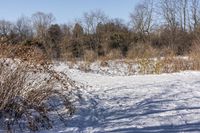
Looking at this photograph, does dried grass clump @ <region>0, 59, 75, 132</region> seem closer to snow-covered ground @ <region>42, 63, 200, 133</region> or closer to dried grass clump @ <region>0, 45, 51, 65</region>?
dried grass clump @ <region>0, 45, 51, 65</region>

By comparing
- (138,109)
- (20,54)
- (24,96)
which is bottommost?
(138,109)

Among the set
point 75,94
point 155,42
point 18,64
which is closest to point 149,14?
point 155,42

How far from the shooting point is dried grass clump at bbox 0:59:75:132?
6848 millimetres

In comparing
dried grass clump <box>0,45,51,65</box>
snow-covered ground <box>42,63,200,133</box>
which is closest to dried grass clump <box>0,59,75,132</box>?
dried grass clump <box>0,45,51,65</box>

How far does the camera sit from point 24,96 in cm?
736

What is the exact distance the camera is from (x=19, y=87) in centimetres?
725

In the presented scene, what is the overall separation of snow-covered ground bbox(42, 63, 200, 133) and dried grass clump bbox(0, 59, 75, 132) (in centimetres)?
42

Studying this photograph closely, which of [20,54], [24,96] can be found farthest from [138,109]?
[20,54]

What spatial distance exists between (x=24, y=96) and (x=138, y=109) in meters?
2.53

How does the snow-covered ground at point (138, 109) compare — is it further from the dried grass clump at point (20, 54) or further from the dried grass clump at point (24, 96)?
the dried grass clump at point (20, 54)

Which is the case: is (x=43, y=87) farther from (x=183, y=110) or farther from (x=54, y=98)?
(x=183, y=110)

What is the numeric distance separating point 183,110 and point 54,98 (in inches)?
109

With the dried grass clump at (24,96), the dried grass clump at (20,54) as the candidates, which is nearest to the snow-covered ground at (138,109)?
the dried grass clump at (24,96)

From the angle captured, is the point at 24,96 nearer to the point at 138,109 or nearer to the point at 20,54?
the point at 20,54
